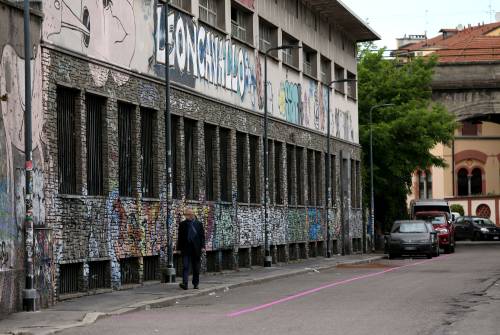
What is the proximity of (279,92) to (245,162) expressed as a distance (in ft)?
18.6

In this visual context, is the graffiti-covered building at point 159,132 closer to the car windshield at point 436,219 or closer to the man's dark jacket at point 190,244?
the man's dark jacket at point 190,244

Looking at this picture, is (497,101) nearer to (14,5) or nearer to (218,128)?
(218,128)

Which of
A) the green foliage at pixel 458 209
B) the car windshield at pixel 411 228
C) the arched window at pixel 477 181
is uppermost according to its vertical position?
the arched window at pixel 477 181

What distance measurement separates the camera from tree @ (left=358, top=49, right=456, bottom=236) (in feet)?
200

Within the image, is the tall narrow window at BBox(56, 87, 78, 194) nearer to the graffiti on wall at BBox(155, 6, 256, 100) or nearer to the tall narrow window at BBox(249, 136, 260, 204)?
the graffiti on wall at BBox(155, 6, 256, 100)

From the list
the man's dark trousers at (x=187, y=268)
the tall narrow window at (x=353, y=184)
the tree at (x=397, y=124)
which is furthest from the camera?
the tree at (x=397, y=124)

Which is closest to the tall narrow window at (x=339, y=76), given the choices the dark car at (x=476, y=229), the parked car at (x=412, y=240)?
the parked car at (x=412, y=240)

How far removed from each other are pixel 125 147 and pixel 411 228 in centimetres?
2421

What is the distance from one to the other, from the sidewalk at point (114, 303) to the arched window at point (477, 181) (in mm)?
70317

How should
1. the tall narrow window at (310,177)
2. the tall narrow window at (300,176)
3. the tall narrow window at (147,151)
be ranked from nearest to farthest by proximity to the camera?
1. the tall narrow window at (147,151)
2. the tall narrow window at (300,176)
3. the tall narrow window at (310,177)

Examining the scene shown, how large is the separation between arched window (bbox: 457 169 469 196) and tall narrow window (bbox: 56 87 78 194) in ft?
267

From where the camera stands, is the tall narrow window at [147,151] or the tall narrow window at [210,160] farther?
the tall narrow window at [210,160]

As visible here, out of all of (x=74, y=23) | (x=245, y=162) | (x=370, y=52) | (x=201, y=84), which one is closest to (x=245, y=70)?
(x=245, y=162)

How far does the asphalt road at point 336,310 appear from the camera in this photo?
16875 mm
